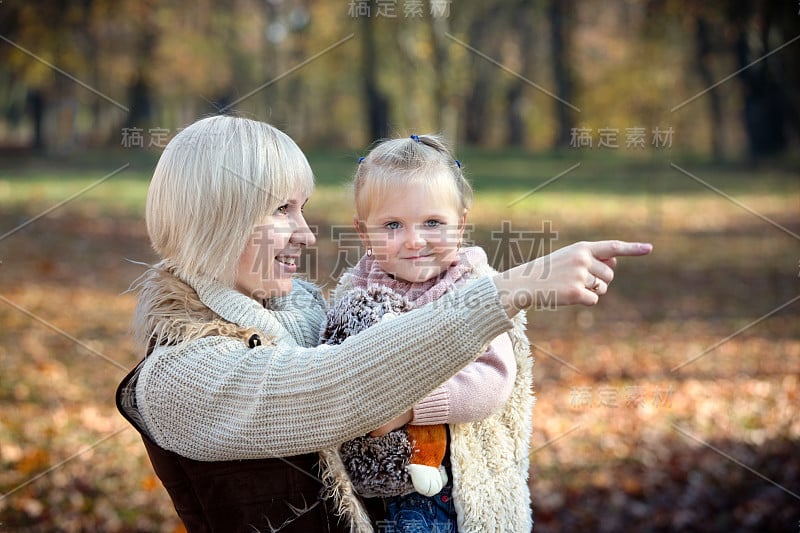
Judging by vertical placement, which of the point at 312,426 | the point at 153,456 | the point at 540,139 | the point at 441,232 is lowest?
the point at 540,139

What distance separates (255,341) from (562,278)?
767mm

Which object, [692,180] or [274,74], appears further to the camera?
[274,74]

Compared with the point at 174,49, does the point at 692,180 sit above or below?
below

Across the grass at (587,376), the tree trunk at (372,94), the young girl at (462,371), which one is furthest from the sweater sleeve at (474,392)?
the tree trunk at (372,94)

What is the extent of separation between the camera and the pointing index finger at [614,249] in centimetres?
166

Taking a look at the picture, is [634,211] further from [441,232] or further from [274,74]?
[274,74]

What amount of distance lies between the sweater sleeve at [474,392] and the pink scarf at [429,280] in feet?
0.76

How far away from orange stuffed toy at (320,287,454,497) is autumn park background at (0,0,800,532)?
0.55 metres

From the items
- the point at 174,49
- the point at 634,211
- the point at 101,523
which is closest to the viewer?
the point at 101,523

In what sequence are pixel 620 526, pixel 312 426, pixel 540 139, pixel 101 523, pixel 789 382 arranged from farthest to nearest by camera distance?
pixel 540 139, pixel 789 382, pixel 620 526, pixel 101 523, pixel 312 426

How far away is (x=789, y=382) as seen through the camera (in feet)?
22.2

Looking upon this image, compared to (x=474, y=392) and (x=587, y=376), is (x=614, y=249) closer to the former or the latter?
(x=474, y=392)

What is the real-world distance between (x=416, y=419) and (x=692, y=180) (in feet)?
68.4

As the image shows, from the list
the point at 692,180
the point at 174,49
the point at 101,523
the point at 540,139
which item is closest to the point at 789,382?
the point at 101,523
